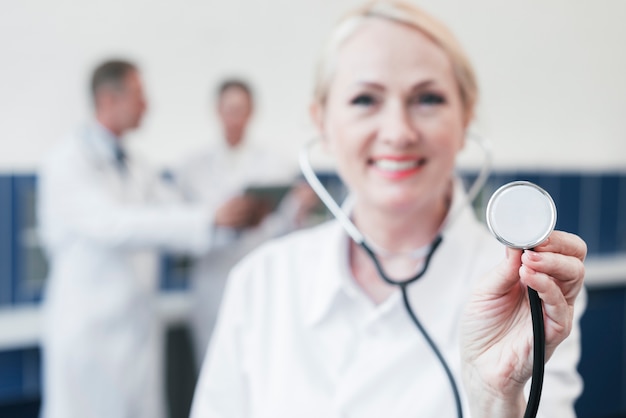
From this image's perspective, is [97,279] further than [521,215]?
Yes

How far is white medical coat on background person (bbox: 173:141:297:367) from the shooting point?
212 centimetres

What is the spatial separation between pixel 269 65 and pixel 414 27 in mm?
2323

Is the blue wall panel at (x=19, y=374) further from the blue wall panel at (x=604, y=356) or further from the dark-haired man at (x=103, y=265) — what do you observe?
the blue wall panel at (x=604, y=356)

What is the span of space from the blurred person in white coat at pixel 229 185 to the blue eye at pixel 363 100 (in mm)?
1226

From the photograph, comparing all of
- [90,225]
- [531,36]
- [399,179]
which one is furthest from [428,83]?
[531,36]

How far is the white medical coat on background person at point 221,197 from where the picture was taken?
212cm

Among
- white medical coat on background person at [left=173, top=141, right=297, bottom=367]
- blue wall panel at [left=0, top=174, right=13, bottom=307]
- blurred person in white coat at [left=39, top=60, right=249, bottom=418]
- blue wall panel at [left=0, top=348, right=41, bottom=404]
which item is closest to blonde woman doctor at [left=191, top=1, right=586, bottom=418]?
blurred person in white coat at [left=39, top=60, right=249, bottom=418]

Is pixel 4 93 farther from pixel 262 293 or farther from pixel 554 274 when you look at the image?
pixel 554 274

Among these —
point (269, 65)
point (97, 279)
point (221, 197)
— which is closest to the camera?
point (97, 279)

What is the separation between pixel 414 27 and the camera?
2.44ft

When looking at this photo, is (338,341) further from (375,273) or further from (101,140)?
(101,140)

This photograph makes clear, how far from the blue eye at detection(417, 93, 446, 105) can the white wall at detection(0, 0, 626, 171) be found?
4.64ft

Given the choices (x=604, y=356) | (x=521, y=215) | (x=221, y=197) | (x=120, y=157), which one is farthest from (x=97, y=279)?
(x=604, y=356)

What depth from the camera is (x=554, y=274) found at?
15.4 inches
